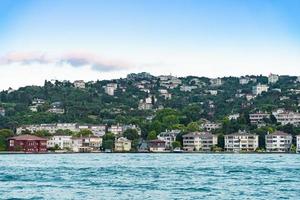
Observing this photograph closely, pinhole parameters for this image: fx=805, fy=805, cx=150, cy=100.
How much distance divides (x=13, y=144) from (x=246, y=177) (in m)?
92.5

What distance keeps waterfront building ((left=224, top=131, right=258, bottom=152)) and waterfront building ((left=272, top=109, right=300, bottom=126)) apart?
556 inches

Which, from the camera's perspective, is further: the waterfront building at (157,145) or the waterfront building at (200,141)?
the waterfront building at (157,145)

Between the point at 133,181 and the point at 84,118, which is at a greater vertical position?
the point at 84,118

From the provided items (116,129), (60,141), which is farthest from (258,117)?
(60,141)

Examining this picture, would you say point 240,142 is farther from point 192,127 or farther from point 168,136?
point 192,127

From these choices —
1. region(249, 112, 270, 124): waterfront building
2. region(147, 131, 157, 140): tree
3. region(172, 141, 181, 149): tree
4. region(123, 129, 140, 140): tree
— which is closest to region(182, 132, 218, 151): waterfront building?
region(172, 141, 181, 149): tree

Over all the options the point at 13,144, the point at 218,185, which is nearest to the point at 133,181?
the point at 218,185

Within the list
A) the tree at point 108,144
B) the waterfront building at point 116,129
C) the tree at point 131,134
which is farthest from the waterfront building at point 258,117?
the waterfront building at point 116,129

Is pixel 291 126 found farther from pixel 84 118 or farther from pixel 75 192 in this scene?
pixel 75 192

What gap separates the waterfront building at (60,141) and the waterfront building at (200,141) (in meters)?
22.1

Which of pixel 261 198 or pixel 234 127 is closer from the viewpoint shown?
pixel 261 198

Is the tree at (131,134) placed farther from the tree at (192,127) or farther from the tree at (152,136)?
the tree at (192,127)

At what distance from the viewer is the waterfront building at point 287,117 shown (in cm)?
14775

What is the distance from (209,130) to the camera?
15175 centimetres
